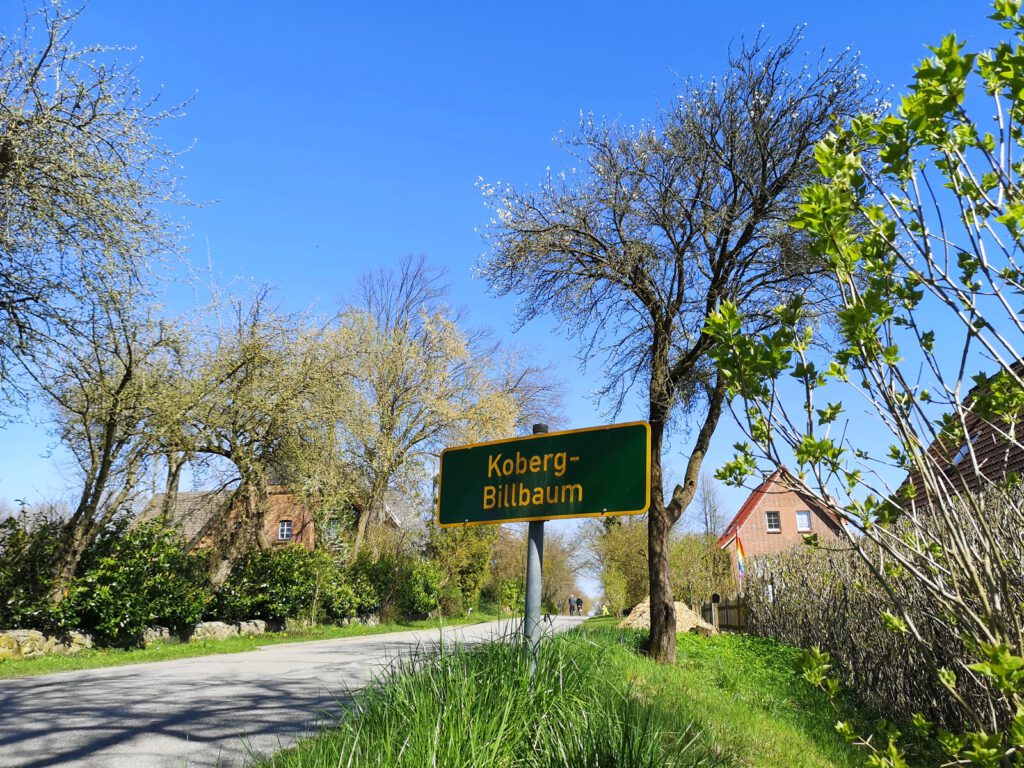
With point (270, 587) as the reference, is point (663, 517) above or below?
above

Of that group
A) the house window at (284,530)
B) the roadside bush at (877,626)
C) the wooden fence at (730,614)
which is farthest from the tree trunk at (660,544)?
the house window at (284,530)

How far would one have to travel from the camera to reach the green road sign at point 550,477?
4453 mm

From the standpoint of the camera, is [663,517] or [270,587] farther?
[270,587]

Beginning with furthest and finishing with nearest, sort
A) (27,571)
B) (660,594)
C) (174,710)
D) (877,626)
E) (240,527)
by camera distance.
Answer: (240,527)
(27,571)
(660,594)
(877,626)
(174,710)

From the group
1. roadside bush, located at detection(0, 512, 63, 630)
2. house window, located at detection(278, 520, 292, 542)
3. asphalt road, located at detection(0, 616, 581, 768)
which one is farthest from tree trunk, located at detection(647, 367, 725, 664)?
house window, located at detection(278, 520, 292, 542)

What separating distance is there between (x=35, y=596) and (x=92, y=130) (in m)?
8.49

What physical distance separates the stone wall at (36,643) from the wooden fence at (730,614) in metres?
14.1

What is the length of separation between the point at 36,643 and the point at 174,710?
670cm

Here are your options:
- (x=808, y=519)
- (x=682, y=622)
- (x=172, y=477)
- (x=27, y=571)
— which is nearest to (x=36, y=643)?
(x=27, y=571)

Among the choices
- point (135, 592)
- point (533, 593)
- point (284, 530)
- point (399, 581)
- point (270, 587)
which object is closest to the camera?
point (533, 593)

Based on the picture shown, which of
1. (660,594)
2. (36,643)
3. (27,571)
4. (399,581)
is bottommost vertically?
(36,643)

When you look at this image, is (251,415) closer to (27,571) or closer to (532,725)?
(27,571)

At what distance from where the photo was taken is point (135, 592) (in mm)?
13125

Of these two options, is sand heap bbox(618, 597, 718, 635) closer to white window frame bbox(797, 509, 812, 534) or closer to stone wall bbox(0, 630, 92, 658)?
stone wall bbox(0, 630, 92, 658)
